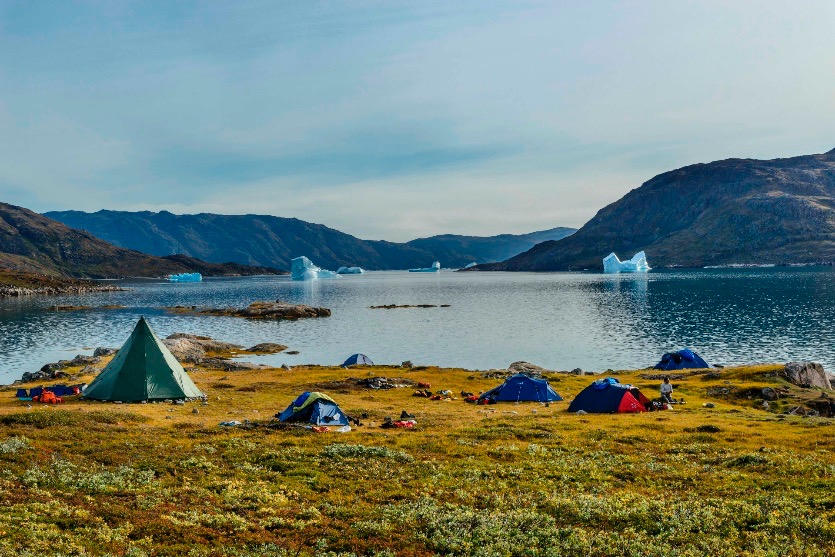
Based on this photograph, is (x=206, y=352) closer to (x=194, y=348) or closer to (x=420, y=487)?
(x=194, y=348)

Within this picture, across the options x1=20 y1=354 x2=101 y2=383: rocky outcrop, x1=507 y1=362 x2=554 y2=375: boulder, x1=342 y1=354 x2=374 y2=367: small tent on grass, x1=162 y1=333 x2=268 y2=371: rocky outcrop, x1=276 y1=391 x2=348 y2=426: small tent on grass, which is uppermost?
x1=276 y1=391 x2=348 y2=426: small tent on grass

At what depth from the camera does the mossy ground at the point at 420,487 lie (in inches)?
609

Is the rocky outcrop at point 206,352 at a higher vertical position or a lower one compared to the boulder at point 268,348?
higher

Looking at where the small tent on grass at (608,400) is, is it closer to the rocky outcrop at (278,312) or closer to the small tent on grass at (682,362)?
the small tent on grass at (682,362)

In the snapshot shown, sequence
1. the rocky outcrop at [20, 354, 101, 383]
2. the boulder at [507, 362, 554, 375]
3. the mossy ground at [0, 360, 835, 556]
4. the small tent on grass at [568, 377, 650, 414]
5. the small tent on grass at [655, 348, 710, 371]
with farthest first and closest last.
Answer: the small tent on grass at [655, 348, 710, 371]
the boulder at [507, 362, 554, 375]
the rocky outcrop at [20, 354, 101, 383]
the small tent on grass at [568, 377, 650, 414]
the mossy ground at [0, 360, 835, 556]

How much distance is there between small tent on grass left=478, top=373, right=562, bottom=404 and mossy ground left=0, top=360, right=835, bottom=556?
9.78 m

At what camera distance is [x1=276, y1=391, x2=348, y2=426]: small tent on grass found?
1284 inches

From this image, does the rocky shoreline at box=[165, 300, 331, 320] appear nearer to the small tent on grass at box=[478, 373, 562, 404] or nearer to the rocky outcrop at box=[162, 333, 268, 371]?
the rocky outcrop at box=[162, 333, 268, 371]

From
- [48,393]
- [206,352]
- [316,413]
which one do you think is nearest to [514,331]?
[206,352]

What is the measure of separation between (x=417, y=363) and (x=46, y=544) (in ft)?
214

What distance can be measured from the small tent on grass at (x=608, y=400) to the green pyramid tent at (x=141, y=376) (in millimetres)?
27308

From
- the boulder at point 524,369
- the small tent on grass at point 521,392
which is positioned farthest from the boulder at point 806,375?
the boulder at point 524,369

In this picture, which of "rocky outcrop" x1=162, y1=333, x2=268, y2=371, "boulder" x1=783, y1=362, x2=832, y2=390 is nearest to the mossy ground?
"boulder" x1=783, y1=362, x2=832, y2=390

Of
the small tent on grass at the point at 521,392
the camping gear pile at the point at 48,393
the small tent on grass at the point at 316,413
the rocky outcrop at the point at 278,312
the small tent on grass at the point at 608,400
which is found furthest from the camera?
the rocky outcrop at the point at 278,312
